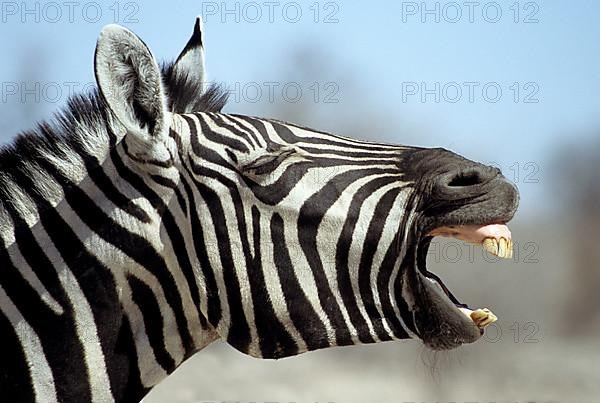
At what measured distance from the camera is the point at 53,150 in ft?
11.9

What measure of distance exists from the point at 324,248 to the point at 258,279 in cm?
28

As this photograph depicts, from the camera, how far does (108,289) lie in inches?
133

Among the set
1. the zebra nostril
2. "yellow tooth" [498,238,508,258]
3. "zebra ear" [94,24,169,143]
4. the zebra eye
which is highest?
"zebra ear" [94,24,169,143]

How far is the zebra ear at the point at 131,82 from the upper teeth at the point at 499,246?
4.35 feet

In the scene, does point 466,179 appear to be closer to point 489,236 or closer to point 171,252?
point 489,236

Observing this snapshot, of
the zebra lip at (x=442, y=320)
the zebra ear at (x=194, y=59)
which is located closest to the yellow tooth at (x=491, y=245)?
the zebra lip at (x=442, y=320)

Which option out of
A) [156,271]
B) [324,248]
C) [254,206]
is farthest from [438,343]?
[156,271]

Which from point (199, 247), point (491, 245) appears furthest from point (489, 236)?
point (199, 247)

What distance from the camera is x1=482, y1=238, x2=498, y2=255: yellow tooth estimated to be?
3.33 meters

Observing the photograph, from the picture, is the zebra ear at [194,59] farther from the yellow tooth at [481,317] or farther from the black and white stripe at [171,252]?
the yellow tooth at [481,317]

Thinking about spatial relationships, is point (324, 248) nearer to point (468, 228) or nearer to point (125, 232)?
point (468, 228)

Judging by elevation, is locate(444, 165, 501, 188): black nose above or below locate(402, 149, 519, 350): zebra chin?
above

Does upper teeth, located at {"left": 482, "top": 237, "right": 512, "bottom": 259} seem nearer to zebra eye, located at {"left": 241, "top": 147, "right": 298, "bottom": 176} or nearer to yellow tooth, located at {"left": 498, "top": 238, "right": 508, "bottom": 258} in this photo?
yellow tooth, located at {"left": 498, "top": 238, "right": 508, "bottom": 258}

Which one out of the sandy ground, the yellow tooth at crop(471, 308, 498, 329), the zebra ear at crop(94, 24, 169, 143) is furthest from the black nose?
the sandy ground
